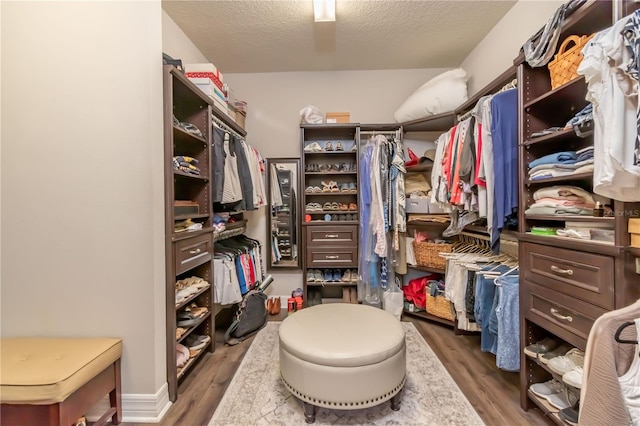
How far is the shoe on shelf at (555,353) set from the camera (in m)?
1.35

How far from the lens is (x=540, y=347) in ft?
4.68

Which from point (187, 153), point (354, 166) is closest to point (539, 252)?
point (354, 166)

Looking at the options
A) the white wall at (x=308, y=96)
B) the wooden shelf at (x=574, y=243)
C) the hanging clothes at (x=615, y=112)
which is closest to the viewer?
the hanging clothes at (x=615, y=112)

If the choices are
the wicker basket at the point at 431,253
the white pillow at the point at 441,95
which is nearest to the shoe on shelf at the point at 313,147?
the white pillow at the point at 441,95

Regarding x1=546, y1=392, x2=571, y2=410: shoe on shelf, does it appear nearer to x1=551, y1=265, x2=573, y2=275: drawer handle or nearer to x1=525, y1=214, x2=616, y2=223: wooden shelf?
x1=551, y1=265, x2=573, y2=275: drawer handle

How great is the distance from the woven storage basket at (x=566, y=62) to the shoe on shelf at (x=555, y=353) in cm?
137

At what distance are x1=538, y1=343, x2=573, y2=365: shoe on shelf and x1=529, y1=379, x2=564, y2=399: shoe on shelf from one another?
18 cm

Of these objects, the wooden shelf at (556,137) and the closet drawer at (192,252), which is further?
the closet drawer at (192,252)

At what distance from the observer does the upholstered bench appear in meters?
1.09

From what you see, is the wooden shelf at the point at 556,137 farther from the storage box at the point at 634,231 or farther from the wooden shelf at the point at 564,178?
the storage box at the point at 634,231

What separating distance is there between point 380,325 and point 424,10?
94.0 inches

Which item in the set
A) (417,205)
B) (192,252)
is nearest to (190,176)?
(192,252)

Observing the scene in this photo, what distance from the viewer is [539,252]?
1370 millimetres

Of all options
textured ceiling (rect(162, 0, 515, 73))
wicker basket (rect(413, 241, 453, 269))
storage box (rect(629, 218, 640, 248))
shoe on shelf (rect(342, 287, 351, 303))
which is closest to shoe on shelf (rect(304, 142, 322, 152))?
textured ceiling (rect(162, 0, 515, 73))
